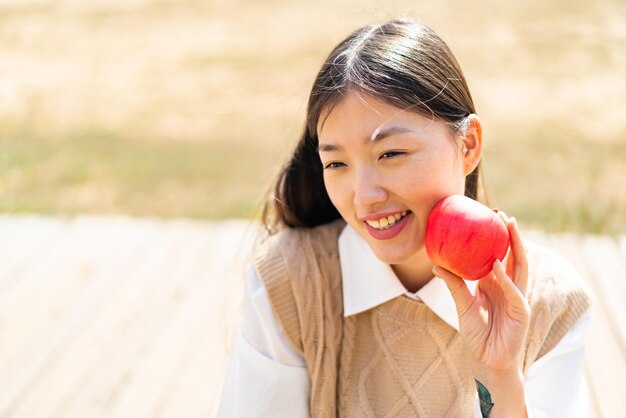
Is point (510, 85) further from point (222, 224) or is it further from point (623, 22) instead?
point (222, 224)

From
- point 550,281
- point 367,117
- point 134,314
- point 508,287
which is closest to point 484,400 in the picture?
point 508,287

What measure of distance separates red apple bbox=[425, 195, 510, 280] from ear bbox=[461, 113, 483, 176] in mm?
155

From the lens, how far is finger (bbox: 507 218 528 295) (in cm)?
170

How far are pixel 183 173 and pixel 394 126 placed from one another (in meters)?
3.43

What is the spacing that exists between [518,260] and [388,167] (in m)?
0.30

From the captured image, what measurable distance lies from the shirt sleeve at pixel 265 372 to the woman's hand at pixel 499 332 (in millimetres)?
413

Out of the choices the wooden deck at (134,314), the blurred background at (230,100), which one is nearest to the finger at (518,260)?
the wooden deck at (134,314)

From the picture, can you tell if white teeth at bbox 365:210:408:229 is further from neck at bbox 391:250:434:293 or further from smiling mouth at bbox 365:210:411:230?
neck at bbox 391:250:434:293

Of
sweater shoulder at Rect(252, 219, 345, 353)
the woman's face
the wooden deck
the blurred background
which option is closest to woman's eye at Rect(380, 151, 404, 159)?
the woman's face

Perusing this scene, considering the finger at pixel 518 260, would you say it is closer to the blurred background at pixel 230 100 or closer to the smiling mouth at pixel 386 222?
the smiling mouth at pixel 386 222

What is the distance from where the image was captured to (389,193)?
171cm

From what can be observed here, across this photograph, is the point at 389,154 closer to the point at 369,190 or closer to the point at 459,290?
the point at 369,190

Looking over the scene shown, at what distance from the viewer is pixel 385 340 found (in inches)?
77.7

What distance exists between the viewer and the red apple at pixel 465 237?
1639mm
